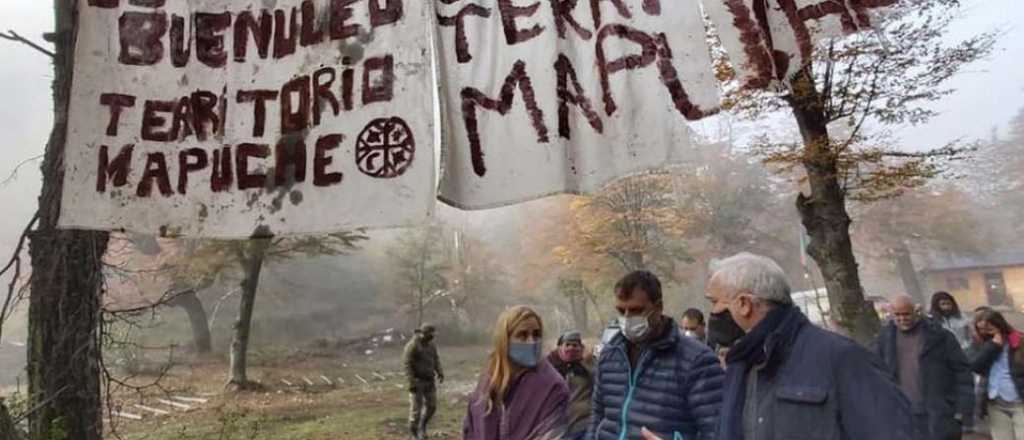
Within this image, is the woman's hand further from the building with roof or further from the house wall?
the building with roof

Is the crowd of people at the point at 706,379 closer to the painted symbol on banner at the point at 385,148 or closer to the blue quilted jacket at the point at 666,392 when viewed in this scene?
the blue quilted jacket at the point at 666,392

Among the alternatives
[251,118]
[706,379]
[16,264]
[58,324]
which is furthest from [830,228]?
[16,264]

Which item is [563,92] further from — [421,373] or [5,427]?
[421,373]

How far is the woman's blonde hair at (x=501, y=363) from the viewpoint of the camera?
2807mm

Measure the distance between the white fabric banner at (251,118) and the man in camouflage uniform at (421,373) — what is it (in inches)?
309

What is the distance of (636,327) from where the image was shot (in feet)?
8.05

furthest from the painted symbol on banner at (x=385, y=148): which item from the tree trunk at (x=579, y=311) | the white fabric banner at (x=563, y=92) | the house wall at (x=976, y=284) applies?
the house wall at (x=976, y=284)

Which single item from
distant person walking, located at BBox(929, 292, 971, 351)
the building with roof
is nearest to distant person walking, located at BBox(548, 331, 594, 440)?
distant person walking, located at BBox(929, 292, 971, 351)

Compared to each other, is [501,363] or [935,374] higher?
[501,363]

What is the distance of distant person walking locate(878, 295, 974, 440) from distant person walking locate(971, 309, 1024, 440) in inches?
31.4

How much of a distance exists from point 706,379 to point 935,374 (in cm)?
317

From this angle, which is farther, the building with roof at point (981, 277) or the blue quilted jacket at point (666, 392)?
the building with roof at point (981, 277)

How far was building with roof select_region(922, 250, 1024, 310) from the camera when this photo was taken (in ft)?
107

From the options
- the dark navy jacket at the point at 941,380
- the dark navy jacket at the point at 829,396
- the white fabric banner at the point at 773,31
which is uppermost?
the white fabric banner at the point at 773,31
